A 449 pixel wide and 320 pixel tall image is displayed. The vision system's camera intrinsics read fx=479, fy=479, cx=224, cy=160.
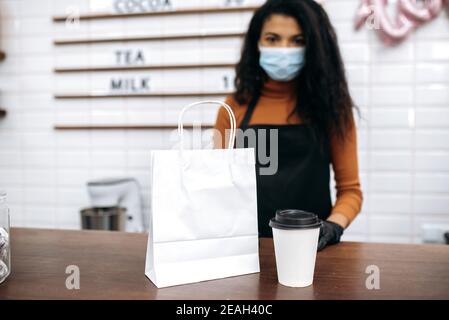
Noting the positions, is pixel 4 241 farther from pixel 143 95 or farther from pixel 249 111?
pixel 143 95

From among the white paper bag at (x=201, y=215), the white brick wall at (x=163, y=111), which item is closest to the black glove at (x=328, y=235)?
the white paper bag at (x=201, y=215)

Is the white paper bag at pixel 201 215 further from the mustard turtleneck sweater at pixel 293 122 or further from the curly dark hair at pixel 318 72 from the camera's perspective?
the curly dark hair at pixel 318 72

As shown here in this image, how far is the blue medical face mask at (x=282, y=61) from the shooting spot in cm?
163

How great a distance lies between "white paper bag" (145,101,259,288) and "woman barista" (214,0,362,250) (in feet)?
2.40

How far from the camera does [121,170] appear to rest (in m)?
2.51

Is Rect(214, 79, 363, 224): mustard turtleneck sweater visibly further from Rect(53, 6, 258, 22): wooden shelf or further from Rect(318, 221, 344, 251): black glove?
Rect(53, 6, 258, 22): wooden shelf

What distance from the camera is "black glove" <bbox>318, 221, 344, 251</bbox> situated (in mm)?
1163

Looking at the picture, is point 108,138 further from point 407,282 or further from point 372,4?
point 407,282

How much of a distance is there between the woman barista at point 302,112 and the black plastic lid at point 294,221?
2.47 ft

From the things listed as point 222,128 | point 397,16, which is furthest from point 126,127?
point 397,16

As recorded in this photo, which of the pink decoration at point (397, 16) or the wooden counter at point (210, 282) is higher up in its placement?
the pink decoration at point (397, 16)

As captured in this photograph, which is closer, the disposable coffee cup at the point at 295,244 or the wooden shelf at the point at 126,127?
the disposable coffee cup at the point at 295,244

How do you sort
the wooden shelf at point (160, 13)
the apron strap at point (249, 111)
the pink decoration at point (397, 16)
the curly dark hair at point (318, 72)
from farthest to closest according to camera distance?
the wooden shelf at point (160, 13) < the pink decoration at point (397, 16) < the apron strap at point (249, 111) < the curly dark hair at point (318, 72)
